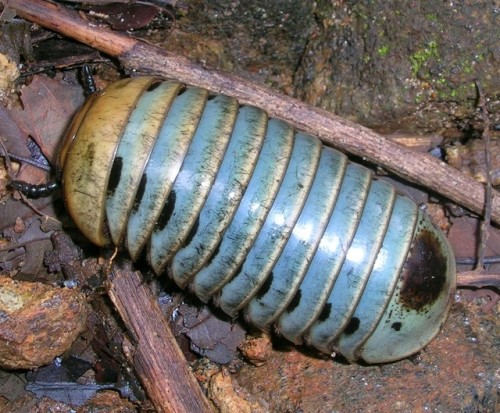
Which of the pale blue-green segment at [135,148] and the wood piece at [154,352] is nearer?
the pale blue-green segment at [135,148]

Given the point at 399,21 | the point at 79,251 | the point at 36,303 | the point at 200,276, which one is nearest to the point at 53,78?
the point at 79,251

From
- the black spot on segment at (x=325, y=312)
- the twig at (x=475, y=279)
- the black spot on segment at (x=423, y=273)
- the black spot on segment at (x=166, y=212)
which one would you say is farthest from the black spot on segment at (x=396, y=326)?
the black spot on segment at (x=166, y=212)

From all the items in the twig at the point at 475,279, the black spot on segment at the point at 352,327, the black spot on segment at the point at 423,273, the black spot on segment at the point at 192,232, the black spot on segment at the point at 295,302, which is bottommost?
the twig at the point at 475,279

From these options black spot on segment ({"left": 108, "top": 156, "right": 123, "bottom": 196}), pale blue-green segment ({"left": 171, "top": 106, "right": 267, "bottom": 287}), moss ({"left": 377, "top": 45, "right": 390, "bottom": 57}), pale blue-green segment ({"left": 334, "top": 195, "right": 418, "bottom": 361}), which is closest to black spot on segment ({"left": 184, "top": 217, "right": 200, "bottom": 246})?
pale blue-green segment ({"left": 171, "top": 106, "right": 267, "bottom": 287})

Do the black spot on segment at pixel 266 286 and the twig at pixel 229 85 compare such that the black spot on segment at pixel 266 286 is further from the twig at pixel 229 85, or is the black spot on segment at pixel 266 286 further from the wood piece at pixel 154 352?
the twig at pixel 229 85

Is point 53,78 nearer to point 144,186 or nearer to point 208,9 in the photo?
point 208,9

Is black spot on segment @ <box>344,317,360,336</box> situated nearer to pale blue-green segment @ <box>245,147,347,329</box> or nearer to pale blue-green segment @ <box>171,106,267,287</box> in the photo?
pale blue-green segment @ <box>245,147,347,329</box>

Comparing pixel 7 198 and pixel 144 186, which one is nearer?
pixel 144 186
